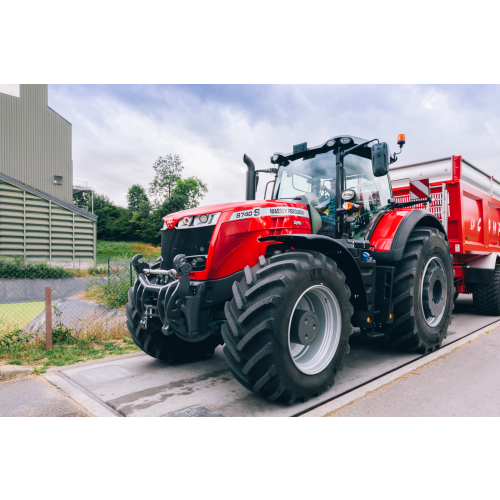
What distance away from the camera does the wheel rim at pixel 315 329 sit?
3.38m

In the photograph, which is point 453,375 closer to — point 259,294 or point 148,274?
point 259,294

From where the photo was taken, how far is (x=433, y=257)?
5074 mm

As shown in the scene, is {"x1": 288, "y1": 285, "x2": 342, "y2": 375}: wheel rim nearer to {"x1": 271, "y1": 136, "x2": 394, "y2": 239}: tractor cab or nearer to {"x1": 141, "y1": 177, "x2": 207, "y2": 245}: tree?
{"x1": 271, "y1": 136, "x2": 394, "y2": 239}: tractor cab

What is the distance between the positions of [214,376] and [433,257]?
128 inches

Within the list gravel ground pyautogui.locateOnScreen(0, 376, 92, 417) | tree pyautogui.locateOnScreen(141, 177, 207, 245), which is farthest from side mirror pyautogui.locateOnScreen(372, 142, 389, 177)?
tree pyautogui.locateOnScreen(141, 177, 207, 245)

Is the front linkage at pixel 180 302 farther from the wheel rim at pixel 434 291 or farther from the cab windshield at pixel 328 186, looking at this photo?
the wheel rim at pixel 434 291

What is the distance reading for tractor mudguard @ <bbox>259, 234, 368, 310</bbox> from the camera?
353 centimetres

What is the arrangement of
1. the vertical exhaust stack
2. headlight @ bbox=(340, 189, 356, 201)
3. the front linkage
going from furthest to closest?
the vertical exhaust stack < headlight @ bbox=(340, 189, 356, 201) < the front linkage

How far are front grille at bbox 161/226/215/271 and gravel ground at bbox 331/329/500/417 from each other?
6.24 feet

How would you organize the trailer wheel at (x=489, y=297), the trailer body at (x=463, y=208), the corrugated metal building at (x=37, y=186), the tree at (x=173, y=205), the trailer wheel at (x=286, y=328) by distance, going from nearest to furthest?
the trailer wheel at (x=286, y=328), the trailer body at (x=463, y=208), the trailer wheel at (x=489, y=297), the corrugated metal building at (x=37, y=186), the tree at (x=173, y=205)

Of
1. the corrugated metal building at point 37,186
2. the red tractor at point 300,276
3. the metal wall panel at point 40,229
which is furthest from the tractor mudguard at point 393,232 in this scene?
the corrugated metal building at point 37,186

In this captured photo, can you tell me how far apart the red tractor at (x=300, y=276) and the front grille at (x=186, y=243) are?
12mm

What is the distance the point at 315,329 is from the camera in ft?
11.3

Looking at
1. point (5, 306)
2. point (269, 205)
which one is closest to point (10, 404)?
point (269, 205)
